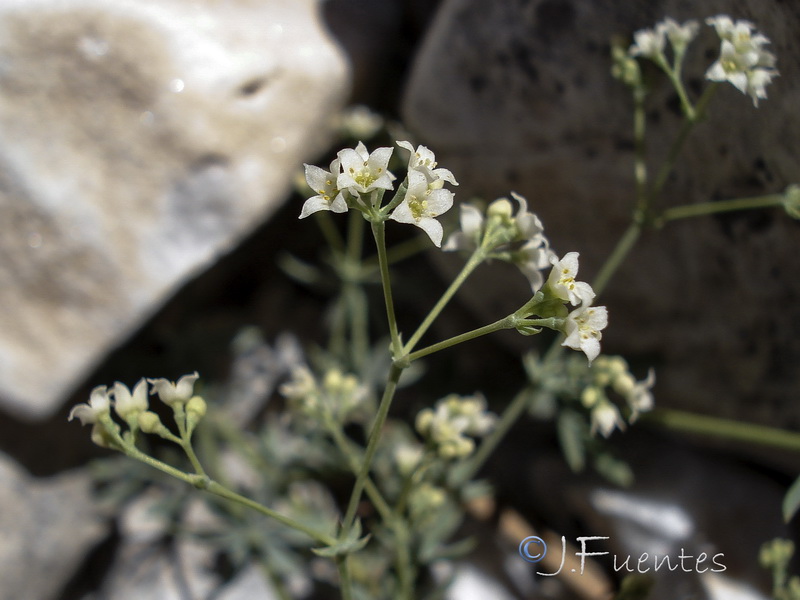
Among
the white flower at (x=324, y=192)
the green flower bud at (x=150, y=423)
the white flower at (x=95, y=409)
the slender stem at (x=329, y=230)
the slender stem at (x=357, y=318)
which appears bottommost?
the slender stem at (x=357, y=318)

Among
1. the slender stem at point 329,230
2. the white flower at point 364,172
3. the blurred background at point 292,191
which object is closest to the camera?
the white flower at point 364,172

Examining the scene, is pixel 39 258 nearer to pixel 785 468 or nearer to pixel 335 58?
pixel 335 58

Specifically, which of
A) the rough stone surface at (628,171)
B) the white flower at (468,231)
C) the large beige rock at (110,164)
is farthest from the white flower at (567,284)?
the large beige rock at (110,164)

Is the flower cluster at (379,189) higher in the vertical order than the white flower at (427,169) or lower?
lower

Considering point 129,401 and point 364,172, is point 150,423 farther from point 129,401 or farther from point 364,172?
point 364,172

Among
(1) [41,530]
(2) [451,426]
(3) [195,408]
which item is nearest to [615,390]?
(2) [451,426]

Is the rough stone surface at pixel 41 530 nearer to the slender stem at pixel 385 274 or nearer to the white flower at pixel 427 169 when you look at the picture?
the slender stem at pixel 385 274
